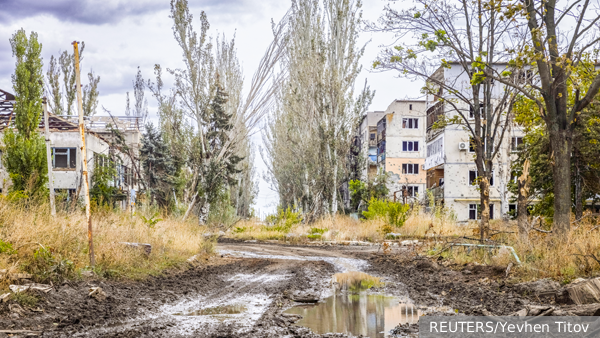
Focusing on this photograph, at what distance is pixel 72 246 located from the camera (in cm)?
1045

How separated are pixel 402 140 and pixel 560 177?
45.2 metres

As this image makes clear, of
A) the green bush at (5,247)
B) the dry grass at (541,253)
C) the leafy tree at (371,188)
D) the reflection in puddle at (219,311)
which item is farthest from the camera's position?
the leafy tree at (371,188)

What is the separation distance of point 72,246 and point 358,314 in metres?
5.97

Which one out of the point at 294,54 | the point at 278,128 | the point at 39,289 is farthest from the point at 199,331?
the point at 278,128

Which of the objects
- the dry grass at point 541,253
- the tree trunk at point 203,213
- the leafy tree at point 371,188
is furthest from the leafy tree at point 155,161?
the dry grass at point 541,253

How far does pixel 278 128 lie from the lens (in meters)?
41.5

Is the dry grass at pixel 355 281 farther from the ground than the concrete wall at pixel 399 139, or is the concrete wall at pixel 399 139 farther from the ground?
the concrete wall at pixel 399 139

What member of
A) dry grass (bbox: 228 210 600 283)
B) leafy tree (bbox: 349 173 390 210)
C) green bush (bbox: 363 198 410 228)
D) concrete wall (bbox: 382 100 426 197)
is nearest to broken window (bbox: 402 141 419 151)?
concrete wall (bbox: 382 100 426 197)

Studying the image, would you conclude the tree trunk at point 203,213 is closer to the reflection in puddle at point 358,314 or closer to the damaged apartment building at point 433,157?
the damaged apartment building at point 433,157

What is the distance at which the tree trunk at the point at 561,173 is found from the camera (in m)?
11.9

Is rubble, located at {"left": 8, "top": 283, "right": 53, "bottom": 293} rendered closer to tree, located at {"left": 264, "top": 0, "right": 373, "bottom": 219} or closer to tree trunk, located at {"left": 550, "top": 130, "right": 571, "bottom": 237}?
tree trunk, located at {"left": 550, "top": 130, "right": 571, "bottom": 237}

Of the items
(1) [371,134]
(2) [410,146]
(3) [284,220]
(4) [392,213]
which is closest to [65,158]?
(3) [284,220]

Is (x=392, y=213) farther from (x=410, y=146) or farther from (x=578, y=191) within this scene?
(x=410, y=146)

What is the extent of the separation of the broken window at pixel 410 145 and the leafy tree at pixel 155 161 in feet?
88.8
